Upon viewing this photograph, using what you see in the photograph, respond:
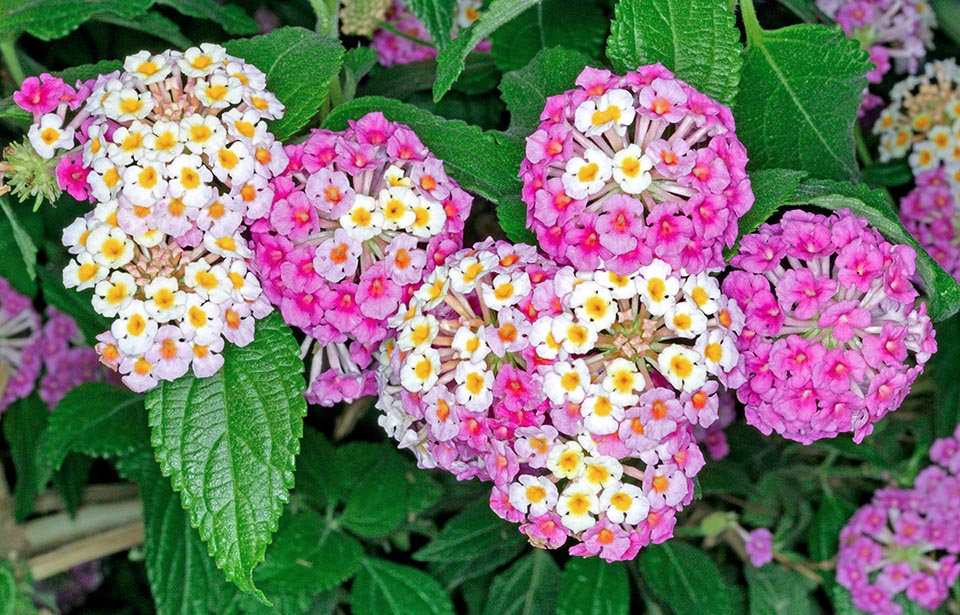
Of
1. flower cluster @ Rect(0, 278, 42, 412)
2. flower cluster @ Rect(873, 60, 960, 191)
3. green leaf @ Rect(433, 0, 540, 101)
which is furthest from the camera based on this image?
flower cluster @ Rect(0, 278, 42, 412)

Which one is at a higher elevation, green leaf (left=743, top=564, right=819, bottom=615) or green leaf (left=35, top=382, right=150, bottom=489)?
green leaf (left=35, top=382, right=150, bottom=489)

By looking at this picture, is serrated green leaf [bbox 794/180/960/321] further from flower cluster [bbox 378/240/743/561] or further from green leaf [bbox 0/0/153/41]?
green leaf [bbox 0/0/153/41]

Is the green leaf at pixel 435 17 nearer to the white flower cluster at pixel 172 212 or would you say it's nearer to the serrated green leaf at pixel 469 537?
the white flower cluster at pixel 172 212

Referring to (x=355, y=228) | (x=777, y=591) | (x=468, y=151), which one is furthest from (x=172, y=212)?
(x=777, y=591)

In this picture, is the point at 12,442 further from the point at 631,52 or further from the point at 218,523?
the point at 631,52

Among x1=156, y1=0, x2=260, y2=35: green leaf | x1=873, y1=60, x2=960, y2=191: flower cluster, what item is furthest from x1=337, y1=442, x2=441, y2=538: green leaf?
x1=873, y1=60, x2=960, y2=191: flower cluster

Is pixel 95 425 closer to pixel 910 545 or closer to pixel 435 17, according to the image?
pixel 435 17
